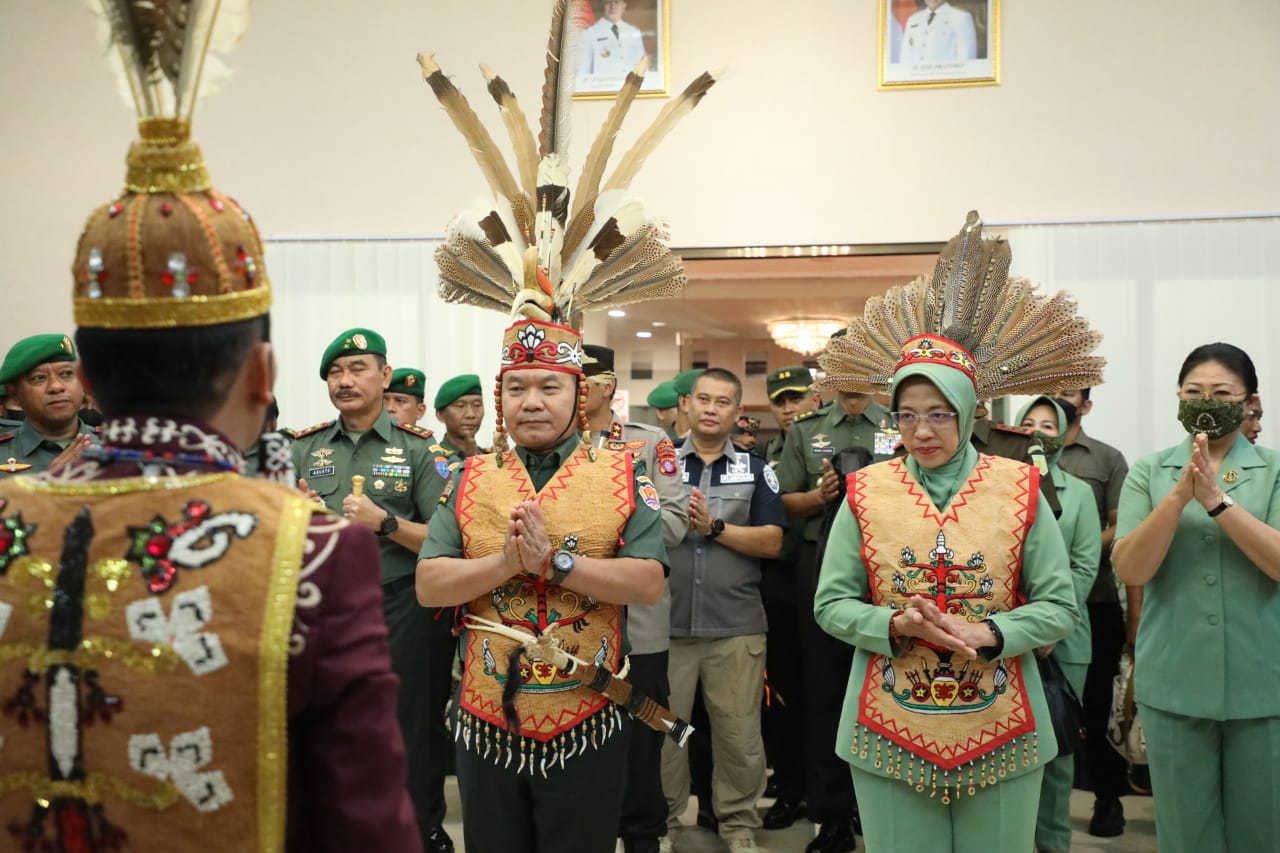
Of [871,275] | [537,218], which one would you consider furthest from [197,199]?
[871,275]

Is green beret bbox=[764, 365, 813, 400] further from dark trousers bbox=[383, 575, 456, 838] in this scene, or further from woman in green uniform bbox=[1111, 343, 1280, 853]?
woman in green uniform bbox=[1111, 343, 1280, 853]

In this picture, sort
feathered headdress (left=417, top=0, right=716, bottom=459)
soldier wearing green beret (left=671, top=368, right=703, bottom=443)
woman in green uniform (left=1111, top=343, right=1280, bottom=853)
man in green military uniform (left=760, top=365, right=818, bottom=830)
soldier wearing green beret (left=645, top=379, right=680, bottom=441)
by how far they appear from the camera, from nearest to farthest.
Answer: feathered headdress (left=417, top=0, right=716, bottom=459) < woman in green uniform (left=1111, top=343, right=1280, bottom=853) < man in green military uniform (left=760, top=365, right=818, bottom=830) < soldier wearing green beret (left=671, top=368, right=703, bottom=443) < soldier wearing green beret (left=645, top=379, right=680, bottom=441)

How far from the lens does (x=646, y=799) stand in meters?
3.62

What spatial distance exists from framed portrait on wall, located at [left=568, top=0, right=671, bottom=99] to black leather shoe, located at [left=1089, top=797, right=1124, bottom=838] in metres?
3.95

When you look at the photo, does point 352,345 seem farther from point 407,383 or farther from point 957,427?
point 957,427

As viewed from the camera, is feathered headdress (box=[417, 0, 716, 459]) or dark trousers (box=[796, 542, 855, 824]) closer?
feathered headdress (box=[417, 0, 716, 459])

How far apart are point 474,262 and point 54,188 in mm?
4390

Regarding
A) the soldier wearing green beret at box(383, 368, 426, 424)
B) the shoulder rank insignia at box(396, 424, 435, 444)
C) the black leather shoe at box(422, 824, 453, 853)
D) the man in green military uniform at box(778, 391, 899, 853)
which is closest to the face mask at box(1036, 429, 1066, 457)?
the man in green military uniform at box(778, 391, 899, 853)

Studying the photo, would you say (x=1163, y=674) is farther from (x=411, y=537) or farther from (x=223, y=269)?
(x=223, y=269)

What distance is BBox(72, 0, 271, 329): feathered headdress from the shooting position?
1.11m

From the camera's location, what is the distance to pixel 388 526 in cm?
348

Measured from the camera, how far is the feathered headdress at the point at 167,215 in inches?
43.6

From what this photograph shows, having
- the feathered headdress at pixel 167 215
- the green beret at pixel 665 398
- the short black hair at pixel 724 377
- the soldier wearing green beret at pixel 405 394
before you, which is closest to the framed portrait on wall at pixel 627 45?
the green beret at pixel 665 398

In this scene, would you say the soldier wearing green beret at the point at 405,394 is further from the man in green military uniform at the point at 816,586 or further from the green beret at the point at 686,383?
the man in green military uniform at the point at 816,586
